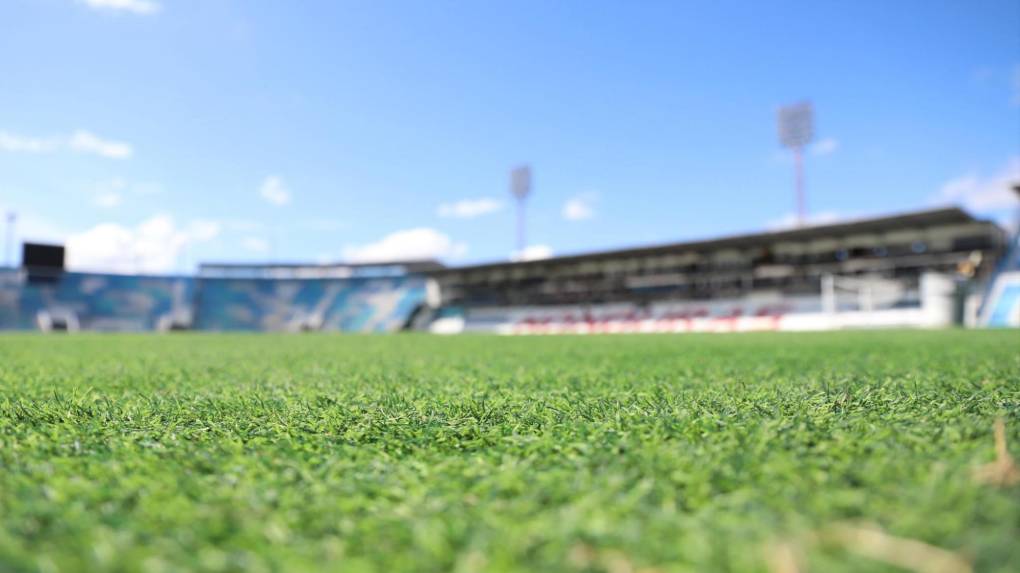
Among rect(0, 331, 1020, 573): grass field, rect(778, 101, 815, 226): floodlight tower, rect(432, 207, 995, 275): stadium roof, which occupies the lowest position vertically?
rect(0, 331, 1020, 573): grass field

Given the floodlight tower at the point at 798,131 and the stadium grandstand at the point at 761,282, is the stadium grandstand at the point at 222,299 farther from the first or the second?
the floodlight tower at the point at 798,131

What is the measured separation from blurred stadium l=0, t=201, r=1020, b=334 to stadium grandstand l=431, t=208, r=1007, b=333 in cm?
5

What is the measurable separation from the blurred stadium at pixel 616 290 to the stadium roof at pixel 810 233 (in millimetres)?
74

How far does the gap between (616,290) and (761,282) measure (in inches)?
273

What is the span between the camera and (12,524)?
0.74 metres

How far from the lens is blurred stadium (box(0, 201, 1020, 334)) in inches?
828

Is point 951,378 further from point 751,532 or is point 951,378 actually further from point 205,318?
point 205,318

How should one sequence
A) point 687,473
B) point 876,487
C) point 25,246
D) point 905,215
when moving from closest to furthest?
point 876,487 → point 687,473 → point 905,215 → point 25,246

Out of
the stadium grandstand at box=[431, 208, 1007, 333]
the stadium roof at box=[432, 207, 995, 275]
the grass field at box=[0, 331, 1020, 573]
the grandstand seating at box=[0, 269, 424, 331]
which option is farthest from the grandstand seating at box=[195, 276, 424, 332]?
the grass field at box=[0, 331, 1020, 573]

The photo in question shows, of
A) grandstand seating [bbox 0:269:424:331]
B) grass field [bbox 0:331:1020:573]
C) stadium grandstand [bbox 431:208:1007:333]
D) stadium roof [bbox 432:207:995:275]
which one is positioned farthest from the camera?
grandstand seating [bbox 0:269:424:331]

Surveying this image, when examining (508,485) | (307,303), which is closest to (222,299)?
(307,303)

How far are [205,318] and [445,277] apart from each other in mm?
14424

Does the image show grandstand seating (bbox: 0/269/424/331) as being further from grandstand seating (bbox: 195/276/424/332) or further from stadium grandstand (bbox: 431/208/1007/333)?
stadium grandstand (bbox: 431/208/1007/333)

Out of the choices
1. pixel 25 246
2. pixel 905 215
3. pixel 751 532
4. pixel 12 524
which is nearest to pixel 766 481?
pixel 751 532
